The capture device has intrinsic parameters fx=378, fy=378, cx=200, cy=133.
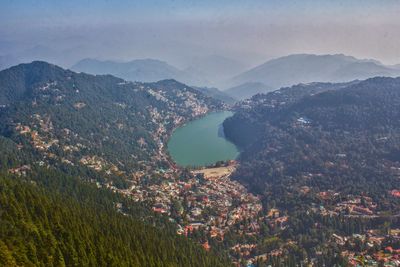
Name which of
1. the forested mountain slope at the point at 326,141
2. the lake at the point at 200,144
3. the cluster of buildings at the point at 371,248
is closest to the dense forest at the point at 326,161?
the forested mountain slope at the point at 326,141

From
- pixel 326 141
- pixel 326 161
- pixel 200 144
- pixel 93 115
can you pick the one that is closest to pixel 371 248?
pixel 326 161

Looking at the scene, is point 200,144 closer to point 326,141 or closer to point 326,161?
point 326,141

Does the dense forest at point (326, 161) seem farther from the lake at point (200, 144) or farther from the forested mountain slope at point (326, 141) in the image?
the lake at point (200, 144)

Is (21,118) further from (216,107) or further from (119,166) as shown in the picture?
(216,107)

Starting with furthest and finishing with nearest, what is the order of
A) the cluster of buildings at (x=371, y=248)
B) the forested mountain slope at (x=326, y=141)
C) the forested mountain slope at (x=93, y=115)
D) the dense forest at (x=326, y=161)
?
the forested mountain slope at (x=93, y=115), the forested mountain slope at (x=326, y=141), the dense forest at (x=326, y=161), the cluster of buildings at (x=371, y=248)

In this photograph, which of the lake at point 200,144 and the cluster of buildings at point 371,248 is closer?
the cluster of buildings at point 371,248

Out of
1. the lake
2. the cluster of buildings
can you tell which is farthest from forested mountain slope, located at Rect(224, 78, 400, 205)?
the cluster of buildings

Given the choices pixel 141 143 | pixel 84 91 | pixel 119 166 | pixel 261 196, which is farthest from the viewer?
pixel 84 91

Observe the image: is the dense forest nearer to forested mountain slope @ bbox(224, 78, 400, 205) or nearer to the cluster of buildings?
forested mountain slope @ bbox(224, 78, 400, 205)

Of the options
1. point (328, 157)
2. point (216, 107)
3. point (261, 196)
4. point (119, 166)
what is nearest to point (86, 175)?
point (119, 166)
